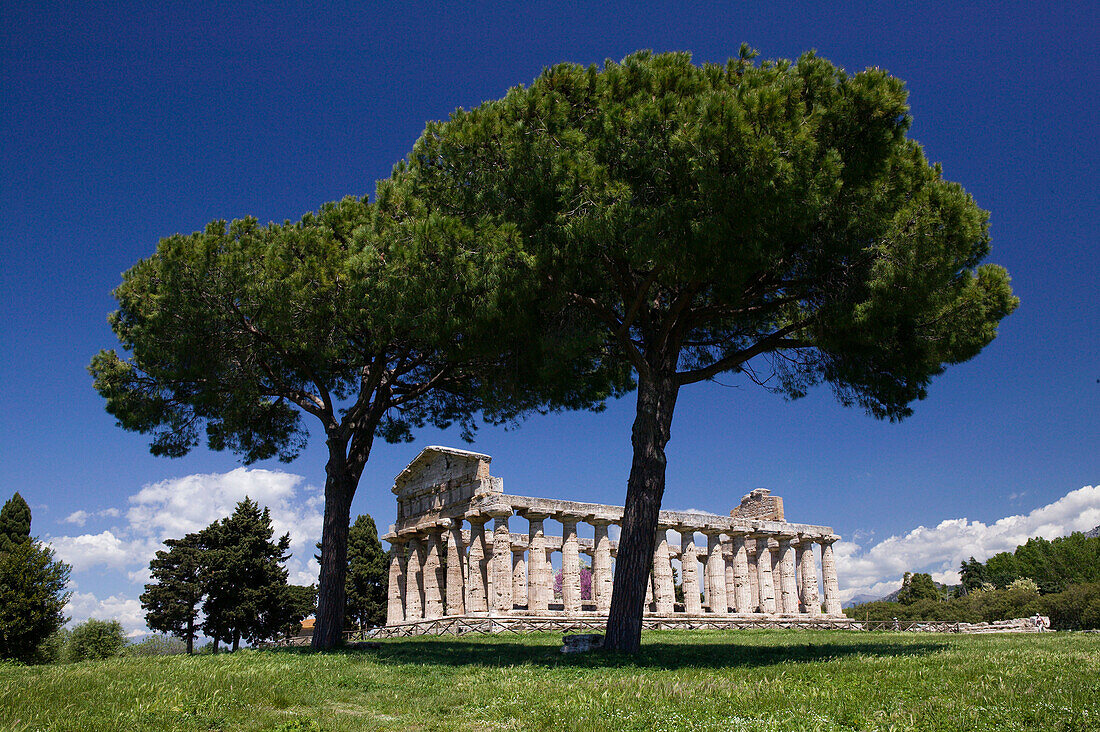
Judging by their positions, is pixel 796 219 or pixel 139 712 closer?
pixel 139 712

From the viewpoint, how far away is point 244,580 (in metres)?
37.7

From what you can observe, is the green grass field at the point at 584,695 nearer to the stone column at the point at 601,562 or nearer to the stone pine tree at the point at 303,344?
the stone pine tree at the point at 303,344

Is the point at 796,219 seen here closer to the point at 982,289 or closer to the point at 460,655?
the point at 982,289

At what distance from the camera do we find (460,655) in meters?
12.8

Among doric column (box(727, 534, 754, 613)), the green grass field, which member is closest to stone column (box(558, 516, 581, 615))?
doric column (box(727, 534, 754, 613))

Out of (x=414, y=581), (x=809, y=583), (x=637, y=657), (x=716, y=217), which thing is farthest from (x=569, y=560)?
(x=716, y=217)

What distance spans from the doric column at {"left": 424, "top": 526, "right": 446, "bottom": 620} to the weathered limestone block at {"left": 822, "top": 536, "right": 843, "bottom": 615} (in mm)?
21591

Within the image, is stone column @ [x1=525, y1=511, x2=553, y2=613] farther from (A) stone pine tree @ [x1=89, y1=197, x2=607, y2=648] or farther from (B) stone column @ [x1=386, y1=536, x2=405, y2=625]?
(A) stone pine tree @ [x1=89, y1=197, x2=607, y2=648]

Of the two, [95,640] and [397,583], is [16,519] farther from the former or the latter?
[397,583]

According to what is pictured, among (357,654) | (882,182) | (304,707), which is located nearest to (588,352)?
(882,182)

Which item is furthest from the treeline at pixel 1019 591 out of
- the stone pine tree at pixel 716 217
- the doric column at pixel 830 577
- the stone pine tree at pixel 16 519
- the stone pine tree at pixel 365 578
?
the stone pine tree at pixel 16 519

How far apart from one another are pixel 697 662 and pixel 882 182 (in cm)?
871

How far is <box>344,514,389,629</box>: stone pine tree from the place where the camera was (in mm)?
43844

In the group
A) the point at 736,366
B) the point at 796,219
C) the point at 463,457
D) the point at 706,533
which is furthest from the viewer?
the point at 706,533
